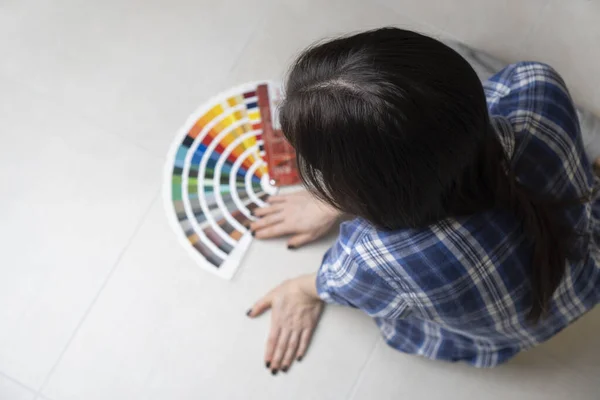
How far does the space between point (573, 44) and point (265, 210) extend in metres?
0.69

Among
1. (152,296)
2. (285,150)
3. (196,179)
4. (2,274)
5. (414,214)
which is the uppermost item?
(414,214)

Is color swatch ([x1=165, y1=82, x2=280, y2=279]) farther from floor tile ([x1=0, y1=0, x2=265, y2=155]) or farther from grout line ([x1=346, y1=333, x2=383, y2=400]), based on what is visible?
grout line ([x1=346, y1=333, x2=383, y2=400])

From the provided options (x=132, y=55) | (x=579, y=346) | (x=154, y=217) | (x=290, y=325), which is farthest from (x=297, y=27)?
(x=579, y=346)

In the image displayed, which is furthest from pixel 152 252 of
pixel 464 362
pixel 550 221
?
pixel 550 221

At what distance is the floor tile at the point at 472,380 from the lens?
90 centimetres

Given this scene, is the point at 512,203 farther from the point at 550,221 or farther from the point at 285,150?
the point at 285,150

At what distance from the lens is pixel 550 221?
1.81 feet

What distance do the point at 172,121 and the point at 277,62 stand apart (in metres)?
0.23

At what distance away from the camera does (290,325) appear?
3.03ft

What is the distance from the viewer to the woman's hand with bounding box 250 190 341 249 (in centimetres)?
94

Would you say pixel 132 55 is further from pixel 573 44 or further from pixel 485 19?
pixel 573 44

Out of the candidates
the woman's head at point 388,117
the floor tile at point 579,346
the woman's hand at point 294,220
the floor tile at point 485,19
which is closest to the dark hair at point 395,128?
the woman's head at point 388,117

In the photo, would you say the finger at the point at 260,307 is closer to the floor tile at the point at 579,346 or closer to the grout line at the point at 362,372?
the grout line at the point at 362,372

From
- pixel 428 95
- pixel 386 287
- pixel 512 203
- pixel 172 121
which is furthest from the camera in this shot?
pixel 172 121
